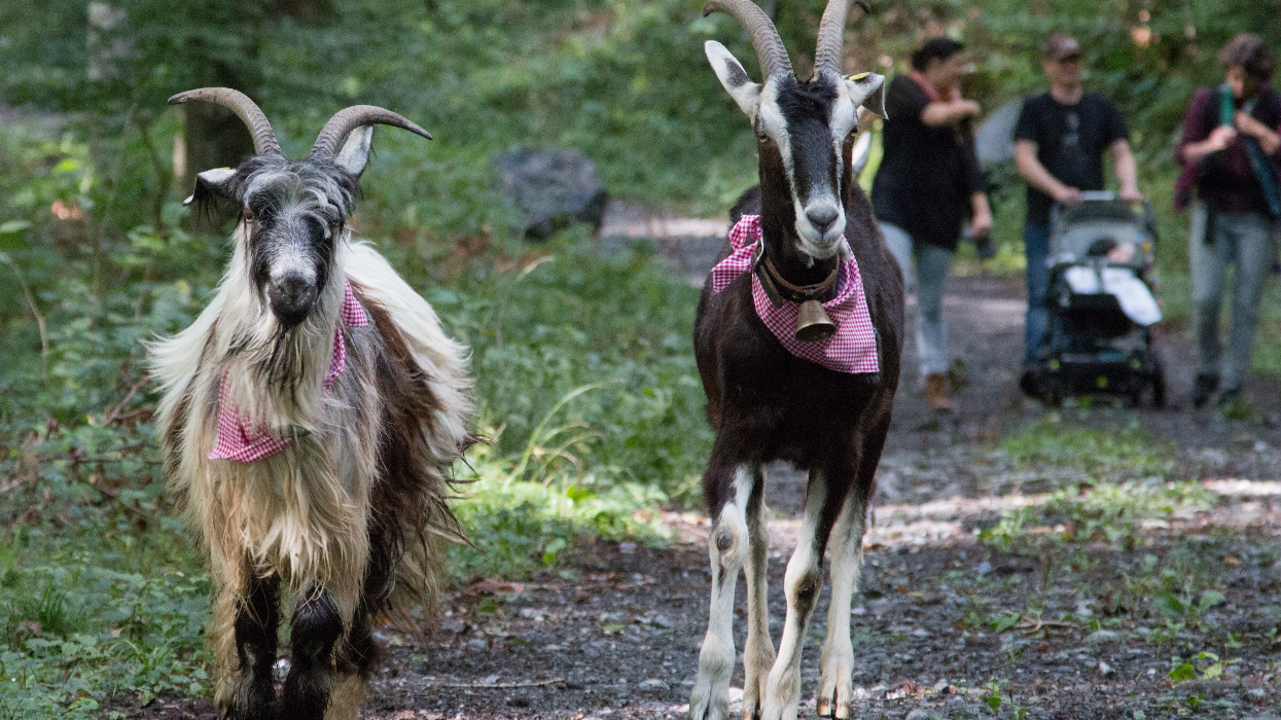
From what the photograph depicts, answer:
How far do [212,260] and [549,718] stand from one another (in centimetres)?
613

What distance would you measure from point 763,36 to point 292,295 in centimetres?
173

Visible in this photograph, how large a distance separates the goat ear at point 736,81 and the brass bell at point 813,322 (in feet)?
2.02

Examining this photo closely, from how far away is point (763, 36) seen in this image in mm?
4328

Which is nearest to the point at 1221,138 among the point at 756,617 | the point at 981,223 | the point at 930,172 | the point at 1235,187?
the point at 1235,187

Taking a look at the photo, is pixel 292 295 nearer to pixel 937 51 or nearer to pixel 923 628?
pixel 923 628

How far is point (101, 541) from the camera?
5.65 metres

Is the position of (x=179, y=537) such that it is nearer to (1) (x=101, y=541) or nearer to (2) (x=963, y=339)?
(1) (x=101, y=541)

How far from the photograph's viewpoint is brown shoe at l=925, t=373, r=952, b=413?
9727 millimetres

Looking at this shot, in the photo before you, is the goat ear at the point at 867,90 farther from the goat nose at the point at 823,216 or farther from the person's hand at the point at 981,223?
the person's hand at the point at 981,223

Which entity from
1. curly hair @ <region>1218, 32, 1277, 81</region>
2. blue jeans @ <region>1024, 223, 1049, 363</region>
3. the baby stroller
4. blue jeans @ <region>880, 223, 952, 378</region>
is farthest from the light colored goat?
curly hair @ <region>1218, 32, 1277, 81</region>

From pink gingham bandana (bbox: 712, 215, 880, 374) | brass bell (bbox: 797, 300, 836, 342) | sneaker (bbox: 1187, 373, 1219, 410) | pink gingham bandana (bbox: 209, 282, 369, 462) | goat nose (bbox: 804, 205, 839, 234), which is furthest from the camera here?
sneaker (bbox: 1187, 373, 1219, 410)

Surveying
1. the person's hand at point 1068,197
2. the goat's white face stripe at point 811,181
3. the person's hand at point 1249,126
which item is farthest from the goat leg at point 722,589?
the person's hand at point 1249,126

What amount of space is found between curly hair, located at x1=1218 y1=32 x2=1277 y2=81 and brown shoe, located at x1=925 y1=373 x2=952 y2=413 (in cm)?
297

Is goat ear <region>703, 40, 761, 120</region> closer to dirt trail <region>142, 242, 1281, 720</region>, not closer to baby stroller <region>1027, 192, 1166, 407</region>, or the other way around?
dirt trail <region>142, 242, 1281, 720</region>
